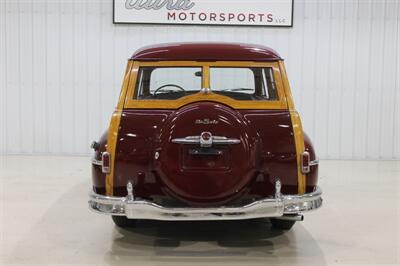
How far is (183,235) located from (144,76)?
4.84 feet

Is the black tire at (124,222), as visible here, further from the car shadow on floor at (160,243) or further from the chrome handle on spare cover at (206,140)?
the chrome handle on spare cover at (206,140)

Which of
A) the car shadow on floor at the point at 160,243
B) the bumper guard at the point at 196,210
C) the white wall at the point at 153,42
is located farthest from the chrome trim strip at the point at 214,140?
the white wall at the point at 153,42

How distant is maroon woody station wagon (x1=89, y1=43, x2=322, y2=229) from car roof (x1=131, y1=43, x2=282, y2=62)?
1.20 ft

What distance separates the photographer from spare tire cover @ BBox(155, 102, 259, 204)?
383 cm

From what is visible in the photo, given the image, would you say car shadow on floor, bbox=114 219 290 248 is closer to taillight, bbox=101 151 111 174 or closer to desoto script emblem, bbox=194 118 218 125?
taillight, bbox=101 151 111 174

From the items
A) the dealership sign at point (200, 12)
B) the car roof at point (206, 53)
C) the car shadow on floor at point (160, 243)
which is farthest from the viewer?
the dealership sign at point (200, 12)

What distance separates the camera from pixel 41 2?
9367 mm

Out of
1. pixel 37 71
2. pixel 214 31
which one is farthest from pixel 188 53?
pixel 37 71

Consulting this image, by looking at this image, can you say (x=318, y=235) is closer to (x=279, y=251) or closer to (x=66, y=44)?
(x=279, y=251)

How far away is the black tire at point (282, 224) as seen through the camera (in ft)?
15.6

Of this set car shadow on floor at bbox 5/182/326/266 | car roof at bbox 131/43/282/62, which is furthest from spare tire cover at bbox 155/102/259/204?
car roof at bbox 131/43/282/62

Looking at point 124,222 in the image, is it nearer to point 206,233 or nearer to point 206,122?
point 206,233

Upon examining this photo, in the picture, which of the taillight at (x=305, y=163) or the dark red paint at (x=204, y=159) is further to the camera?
the taillight at (x=305, y=163)

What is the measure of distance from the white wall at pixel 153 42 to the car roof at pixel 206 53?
4978 mm
